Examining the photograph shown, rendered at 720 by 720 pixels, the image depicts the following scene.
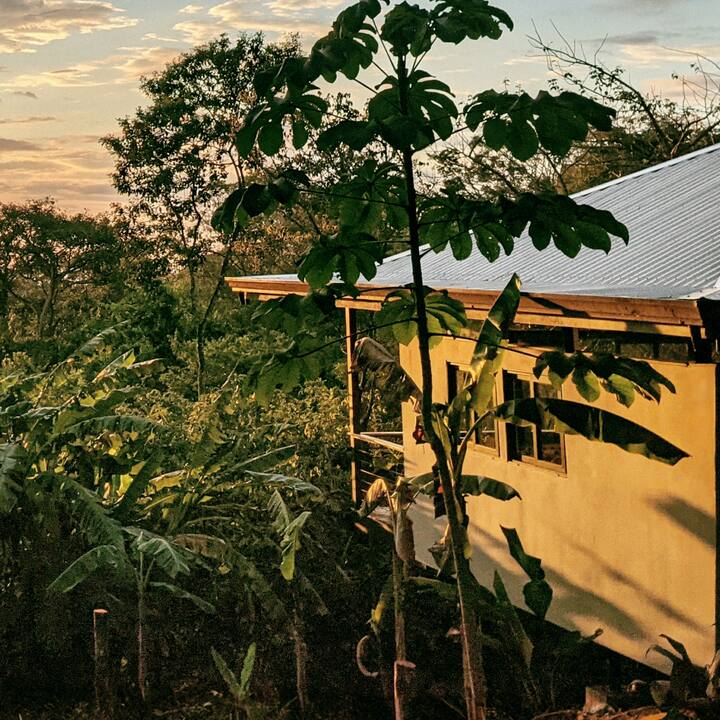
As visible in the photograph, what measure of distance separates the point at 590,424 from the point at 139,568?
17.0ft

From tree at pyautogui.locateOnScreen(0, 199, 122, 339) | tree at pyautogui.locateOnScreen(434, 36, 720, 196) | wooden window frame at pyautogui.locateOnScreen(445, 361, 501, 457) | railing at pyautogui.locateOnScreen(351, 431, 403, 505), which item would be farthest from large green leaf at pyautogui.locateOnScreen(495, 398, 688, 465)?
tree at pyautogui.locateOnScreen(0, 199, 122, 339)

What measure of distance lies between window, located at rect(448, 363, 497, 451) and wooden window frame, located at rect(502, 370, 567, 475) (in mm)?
242

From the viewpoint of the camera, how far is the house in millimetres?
→ 7754

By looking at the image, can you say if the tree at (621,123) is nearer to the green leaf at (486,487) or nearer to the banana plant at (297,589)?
the banana plant at (297,589)

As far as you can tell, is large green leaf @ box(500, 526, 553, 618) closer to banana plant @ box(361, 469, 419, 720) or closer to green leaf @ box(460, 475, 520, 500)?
green leaf @ box(460, 475, 520, 500)

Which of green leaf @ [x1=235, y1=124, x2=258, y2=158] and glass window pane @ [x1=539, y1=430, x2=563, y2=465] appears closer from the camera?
green leaf @ [x1=235, y1=124, x2=258, y2=158]

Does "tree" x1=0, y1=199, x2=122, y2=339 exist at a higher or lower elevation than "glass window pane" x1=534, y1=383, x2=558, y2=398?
lower

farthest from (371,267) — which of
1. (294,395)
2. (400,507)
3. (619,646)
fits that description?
(294,395)

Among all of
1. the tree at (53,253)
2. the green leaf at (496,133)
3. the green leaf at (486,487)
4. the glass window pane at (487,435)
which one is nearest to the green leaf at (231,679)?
the green leaf at (486,487)

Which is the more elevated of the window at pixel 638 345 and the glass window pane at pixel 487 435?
the window at pixel 638 345

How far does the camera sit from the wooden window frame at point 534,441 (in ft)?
30.7

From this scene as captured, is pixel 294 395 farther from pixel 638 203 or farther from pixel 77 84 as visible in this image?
pixel 638 203

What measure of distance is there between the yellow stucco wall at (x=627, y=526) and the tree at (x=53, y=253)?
2202 cm

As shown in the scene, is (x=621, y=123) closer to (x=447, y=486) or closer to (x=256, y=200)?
(x=447, y=486)
